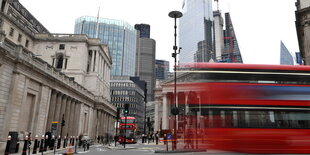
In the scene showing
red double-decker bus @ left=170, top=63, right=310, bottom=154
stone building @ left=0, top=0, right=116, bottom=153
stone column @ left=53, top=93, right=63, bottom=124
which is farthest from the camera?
Answer: stone column @ left=53, top=93, right=63, bottom=124

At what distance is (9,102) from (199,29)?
172536mm

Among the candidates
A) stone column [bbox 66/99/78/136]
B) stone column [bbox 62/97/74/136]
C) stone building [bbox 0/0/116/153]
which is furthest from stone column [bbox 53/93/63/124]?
stone column [bbox 66/99/78/136]

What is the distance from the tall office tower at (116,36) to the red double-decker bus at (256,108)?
492ft

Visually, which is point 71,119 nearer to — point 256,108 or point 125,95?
point 256,108

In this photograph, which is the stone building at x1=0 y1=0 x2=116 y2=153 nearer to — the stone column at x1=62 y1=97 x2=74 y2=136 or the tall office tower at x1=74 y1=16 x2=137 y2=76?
the stone column at x1=62 y1=97 x2=74 y2=136

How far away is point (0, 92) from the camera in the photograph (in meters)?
19.8

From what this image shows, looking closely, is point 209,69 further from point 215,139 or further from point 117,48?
point 117,48

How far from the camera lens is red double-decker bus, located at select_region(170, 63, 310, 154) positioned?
11328mm

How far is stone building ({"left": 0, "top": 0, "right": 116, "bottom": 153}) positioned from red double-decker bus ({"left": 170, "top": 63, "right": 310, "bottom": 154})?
1656cm

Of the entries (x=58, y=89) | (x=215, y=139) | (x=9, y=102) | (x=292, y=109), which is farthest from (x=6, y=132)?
(x=292, y=109)

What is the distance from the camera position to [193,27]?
18300cm

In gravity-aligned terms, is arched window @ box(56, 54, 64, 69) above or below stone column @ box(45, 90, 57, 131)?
above

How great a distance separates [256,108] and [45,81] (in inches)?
983

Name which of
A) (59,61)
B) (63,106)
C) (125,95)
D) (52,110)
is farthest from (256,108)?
(125,95)
